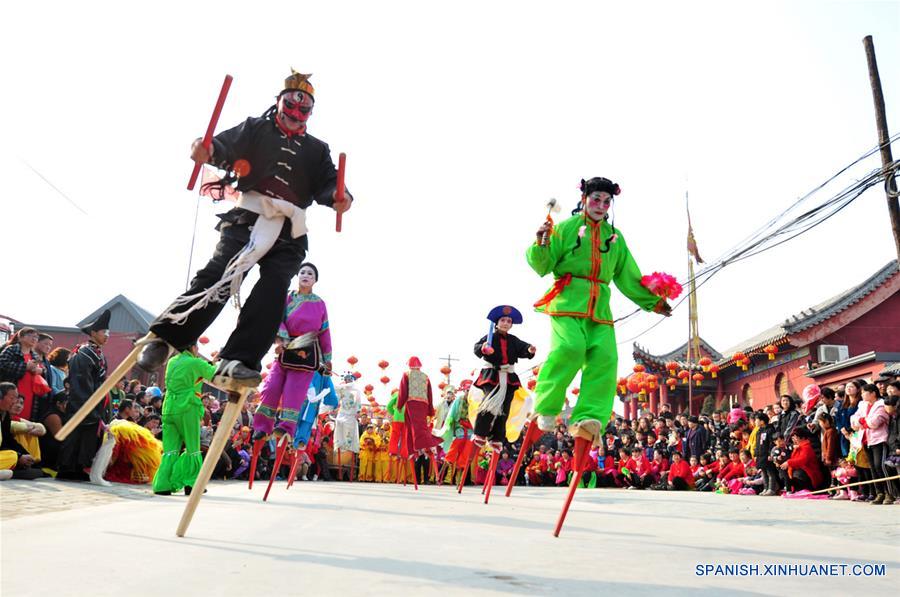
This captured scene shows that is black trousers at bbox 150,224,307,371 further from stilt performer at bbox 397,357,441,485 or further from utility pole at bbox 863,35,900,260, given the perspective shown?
utility pole at bbox 863,35,900,260

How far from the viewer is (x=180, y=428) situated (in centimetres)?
702

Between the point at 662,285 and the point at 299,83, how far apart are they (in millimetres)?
2752

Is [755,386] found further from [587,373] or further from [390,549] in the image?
[390,549]

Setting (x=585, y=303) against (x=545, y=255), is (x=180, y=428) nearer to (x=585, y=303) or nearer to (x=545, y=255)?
(x=545, y=255)

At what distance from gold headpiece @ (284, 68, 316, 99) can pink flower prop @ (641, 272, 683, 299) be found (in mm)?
2592

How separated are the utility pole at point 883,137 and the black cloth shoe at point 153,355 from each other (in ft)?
35.5

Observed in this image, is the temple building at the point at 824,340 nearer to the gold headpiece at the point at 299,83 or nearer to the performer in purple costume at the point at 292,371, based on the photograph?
the performer in purple costume at the point at 292,371

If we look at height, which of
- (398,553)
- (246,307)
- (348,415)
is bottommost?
(398,553)

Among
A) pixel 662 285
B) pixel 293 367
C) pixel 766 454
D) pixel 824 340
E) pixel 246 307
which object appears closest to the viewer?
pixel 246 307

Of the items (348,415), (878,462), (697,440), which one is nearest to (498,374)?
(878,462)

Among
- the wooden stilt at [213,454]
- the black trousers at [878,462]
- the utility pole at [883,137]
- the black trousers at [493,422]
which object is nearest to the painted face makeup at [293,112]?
the wooden stilt at [213,454]

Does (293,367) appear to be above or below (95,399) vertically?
above

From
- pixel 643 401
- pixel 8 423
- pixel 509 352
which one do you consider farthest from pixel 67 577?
pixel 643 401

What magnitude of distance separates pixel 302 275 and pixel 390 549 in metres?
4.78
